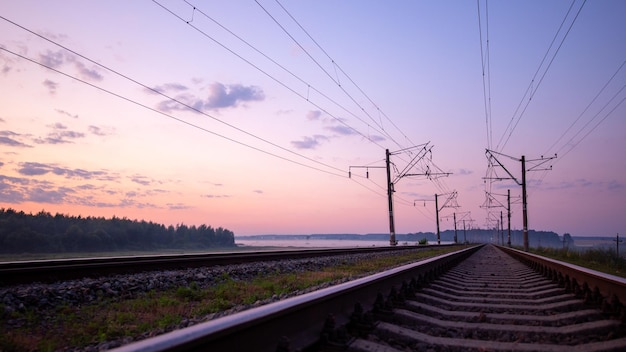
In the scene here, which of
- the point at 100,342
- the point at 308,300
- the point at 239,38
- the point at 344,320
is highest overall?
the point at 239,38

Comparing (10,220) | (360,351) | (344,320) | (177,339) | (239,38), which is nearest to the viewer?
(177,339)

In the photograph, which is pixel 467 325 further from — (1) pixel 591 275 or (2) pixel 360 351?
(1) pixel 591 275

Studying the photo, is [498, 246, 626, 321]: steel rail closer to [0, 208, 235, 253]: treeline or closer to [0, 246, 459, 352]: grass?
[0, 246, 459, 352]: grass

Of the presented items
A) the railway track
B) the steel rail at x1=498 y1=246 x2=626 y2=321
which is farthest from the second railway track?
the steel rail at x1=498 y1=246 x2=626 y2=321

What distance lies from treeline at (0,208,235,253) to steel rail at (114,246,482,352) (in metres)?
58.7

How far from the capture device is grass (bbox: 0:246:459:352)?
4738 millimetres

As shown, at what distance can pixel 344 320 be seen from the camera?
4328mm

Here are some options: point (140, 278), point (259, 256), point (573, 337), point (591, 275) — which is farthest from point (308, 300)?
point (259, 256)

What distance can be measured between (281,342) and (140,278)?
7.17 m

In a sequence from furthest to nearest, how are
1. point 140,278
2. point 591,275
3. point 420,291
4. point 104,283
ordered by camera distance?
1. point 140,278
2. point 104,283
3. point 420,291
4. point 591,275

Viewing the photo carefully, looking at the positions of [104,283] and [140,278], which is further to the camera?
[140,278]

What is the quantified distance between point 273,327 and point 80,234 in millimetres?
71994

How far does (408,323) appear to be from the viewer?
5160 millimetres

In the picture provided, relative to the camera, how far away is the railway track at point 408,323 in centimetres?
279
